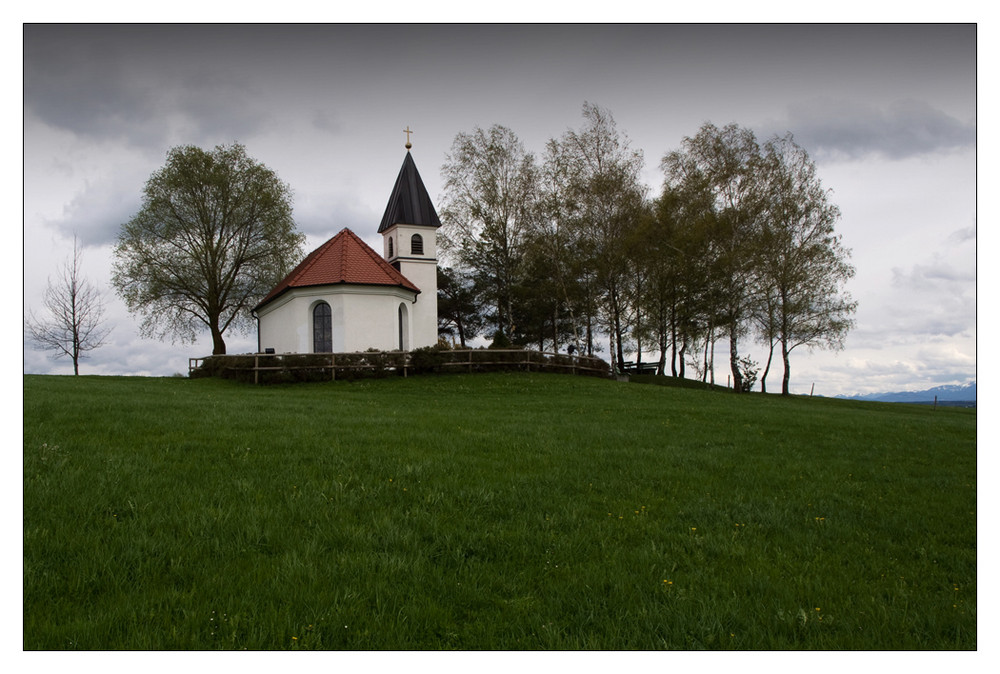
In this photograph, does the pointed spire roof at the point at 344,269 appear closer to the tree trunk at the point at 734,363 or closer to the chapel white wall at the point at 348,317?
the chapel white wall at the point at 348,317

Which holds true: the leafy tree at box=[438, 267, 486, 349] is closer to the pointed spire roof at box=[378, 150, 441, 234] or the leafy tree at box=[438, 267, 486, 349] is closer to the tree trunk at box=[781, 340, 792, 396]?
the pointed spire roof at box=[378, 150, 441, 234]

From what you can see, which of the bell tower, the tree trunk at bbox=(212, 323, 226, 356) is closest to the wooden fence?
the tree trunk at bbox=(212, 323, 226, 356)

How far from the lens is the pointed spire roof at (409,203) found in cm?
3894

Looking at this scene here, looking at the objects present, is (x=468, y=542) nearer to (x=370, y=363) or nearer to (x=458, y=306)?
(x=370, y=363)

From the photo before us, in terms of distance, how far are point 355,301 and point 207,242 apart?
12.6 meters

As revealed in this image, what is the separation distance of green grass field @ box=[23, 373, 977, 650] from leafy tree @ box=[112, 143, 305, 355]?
2934 centimetres

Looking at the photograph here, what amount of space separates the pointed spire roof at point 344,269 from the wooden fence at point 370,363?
19.8 feet

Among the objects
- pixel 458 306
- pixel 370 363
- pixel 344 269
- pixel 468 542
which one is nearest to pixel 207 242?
pixel 344 269

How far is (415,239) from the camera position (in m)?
39.0

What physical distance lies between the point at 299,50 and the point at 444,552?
446cm

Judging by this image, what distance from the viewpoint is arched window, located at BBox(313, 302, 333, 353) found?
31.7 m

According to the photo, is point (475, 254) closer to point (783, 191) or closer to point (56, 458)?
point (783, 191)

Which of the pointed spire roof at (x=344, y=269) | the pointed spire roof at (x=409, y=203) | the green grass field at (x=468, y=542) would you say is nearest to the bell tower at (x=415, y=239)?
the pointed spire roof at (x=409, y=203)

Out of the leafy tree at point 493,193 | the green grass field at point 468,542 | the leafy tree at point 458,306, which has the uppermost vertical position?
the leafy tree at point 493,193
